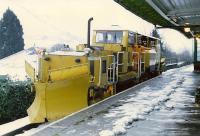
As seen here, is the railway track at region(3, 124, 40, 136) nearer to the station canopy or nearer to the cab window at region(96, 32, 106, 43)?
the station canopy

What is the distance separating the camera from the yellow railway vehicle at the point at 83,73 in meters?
12.0

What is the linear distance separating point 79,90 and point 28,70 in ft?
7.01

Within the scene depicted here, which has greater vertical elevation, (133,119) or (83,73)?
(83,73)

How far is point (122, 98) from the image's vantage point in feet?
47.3

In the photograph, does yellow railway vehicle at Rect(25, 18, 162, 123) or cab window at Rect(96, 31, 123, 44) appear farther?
cab window at Rect(96, 31, 123, 44)

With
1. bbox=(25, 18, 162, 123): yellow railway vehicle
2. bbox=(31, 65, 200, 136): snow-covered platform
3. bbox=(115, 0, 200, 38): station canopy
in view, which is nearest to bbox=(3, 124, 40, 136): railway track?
bbox=(25, 18, 162, 123): yellow railway vehicle

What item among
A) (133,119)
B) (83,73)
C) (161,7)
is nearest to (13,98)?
(83,73)

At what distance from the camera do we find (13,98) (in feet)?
46.8

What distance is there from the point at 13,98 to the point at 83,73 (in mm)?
2802

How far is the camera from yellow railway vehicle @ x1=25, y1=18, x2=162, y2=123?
39.3 feet

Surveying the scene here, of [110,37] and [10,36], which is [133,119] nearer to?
[110,37]

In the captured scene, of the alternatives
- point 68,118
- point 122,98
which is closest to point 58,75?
point 122,98

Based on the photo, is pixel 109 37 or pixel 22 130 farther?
pixel 109 37

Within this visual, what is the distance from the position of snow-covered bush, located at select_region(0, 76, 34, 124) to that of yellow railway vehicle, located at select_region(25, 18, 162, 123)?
27.5 inches
